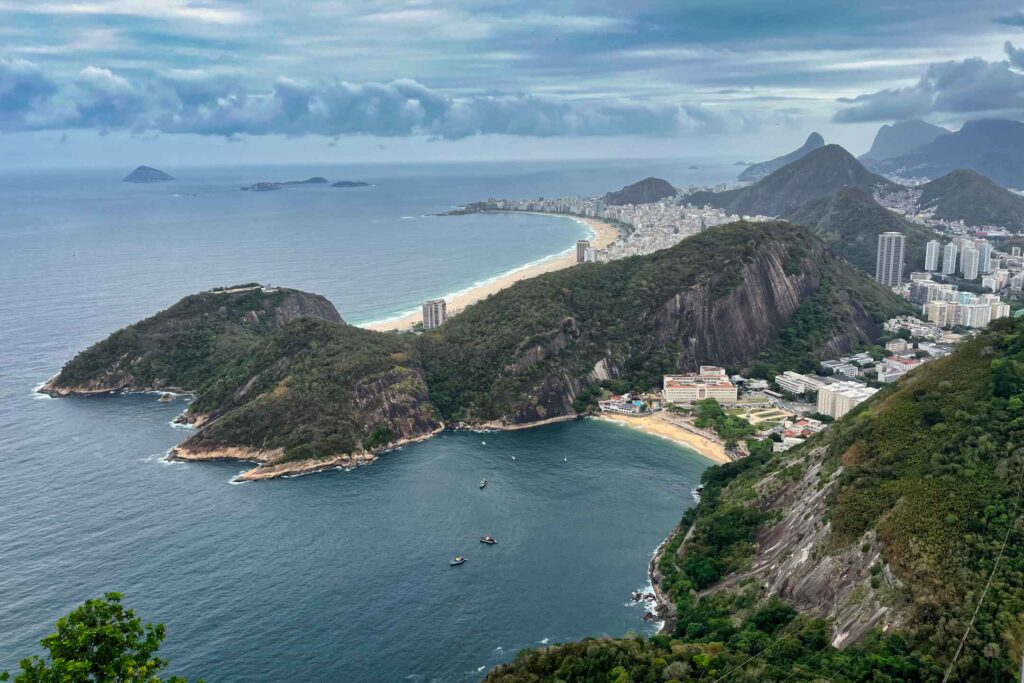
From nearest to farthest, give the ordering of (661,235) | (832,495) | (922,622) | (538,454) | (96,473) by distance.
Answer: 1. (922,622)
2. (832,495)
3. (96,473)
4. (538,454)
5. (661,235)

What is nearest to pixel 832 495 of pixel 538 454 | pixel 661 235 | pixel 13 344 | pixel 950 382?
pixel 950 382

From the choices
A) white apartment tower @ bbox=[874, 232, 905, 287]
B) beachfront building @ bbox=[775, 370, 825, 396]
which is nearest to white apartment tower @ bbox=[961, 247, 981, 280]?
white apartment tower @ bbox=[874, 232, 905, 287]

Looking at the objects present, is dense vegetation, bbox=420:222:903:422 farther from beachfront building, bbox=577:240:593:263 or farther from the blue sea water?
beachfront building, bbox=577:240:593:263

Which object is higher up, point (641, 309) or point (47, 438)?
point (641, 309)

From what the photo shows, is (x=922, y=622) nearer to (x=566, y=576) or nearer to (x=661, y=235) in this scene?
(x=566, y=576)

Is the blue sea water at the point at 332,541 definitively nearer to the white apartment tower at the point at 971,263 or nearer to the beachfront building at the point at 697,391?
the beachfront building at the point at 697,391

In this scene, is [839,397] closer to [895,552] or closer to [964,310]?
Result: [895,552]

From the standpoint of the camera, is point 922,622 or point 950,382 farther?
point 950,382
